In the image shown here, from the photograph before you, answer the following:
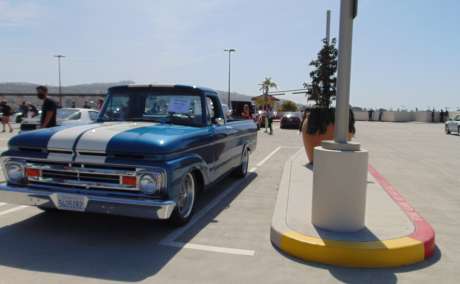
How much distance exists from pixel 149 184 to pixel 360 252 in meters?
2.27

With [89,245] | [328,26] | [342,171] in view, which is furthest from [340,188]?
[328,26]

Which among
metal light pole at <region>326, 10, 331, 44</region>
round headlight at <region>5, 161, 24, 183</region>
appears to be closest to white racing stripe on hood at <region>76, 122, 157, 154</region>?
round headlight at <region>5, 161, 24, 183</region>

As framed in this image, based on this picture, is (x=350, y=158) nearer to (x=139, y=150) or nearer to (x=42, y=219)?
(x=139, y=150)

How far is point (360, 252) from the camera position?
392cm

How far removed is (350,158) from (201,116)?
7.93 feet

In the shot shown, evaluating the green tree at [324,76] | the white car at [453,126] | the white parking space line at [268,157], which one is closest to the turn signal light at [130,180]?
the white parking space line at [268,157]

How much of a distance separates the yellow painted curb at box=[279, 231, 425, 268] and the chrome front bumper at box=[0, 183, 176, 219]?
1.44m

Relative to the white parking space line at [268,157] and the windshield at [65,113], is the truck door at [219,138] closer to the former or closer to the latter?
the white parking space line at [268,157]

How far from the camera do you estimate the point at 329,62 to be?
11.2m

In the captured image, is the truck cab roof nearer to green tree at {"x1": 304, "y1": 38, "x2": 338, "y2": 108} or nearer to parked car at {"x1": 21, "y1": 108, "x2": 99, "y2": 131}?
green tree at {"x1": 304, "y1": 38, "x2": 338, "y2": 108}

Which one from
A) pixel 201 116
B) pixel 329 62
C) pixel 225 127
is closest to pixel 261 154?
pixel 329 62

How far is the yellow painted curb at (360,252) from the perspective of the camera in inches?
154

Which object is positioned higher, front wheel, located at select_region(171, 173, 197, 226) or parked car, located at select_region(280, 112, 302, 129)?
parked car, located at select_region(280, 112, 302, 129)

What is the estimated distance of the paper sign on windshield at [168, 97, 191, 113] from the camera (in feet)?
18.9
